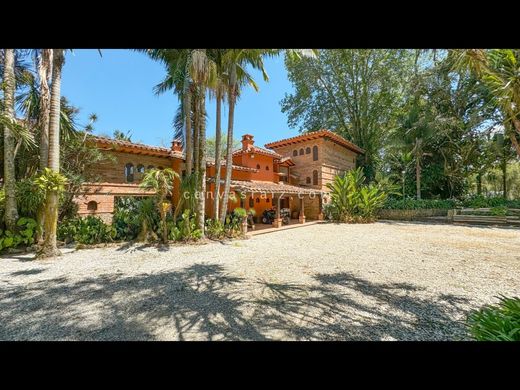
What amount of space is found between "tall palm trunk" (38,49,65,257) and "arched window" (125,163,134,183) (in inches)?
221

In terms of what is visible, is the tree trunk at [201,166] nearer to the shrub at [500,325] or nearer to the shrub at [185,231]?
the shrub at [185,231]

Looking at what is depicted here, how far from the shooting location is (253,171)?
675 inches

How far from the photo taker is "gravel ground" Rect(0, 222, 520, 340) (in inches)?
140

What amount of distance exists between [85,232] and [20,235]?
75.1 inches

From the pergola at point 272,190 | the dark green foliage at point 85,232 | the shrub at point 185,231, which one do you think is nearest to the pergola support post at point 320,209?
the pergola at point 272,190

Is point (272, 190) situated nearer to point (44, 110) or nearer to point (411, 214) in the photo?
point (44, 110)

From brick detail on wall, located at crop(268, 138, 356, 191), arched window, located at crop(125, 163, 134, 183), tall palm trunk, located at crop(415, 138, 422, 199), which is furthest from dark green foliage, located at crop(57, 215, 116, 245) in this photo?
tall palm trunk, located at crop(415, 138, 422, 199)

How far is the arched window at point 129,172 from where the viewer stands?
13.4 meters

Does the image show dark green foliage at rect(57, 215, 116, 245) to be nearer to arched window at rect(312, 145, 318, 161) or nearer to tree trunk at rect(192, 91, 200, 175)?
tree trunk at rect(192, 91, 200, 175)
